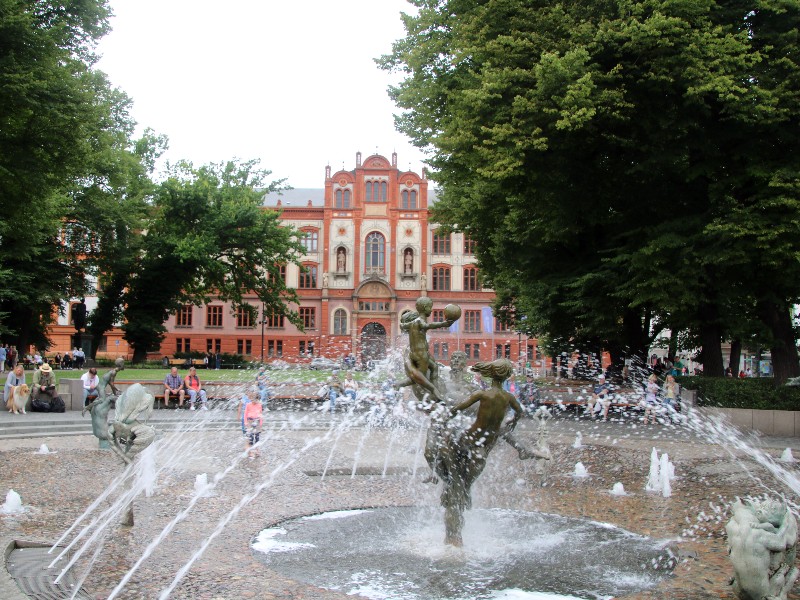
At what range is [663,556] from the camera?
796 cm

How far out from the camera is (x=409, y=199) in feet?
228

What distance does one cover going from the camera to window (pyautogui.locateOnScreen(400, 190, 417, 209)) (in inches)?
2734

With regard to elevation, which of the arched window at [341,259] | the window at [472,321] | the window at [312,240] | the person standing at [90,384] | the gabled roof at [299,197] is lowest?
the person standing at [90,384]

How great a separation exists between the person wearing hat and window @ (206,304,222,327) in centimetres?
4840

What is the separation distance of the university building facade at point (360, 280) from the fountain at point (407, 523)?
175 feet

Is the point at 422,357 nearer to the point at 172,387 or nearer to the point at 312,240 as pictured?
the point at 172,387

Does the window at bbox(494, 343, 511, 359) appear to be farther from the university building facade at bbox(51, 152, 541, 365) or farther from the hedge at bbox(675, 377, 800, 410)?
the hedge at bbox(675, 377, 800, 410)

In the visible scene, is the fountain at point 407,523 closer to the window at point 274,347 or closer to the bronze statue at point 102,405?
the bronze statue at point 102,405

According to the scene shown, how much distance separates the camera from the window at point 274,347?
6900 centimetres

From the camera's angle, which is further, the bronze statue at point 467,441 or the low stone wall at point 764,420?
the low stone wall at point 764,420

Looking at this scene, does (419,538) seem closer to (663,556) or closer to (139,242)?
(663,556)

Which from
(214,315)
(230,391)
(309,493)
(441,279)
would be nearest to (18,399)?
(230,391)

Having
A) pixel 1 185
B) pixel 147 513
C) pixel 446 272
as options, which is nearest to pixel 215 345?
pixel 446 272

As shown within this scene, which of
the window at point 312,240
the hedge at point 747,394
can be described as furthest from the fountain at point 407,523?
the window at point 312,240
